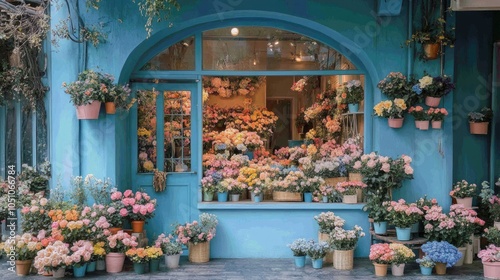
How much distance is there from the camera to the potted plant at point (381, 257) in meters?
9.00

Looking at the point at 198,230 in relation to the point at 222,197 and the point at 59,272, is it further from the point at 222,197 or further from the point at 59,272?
the point at 59,272

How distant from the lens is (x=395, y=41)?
401 inches

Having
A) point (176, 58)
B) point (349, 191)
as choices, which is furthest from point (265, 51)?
point (349, 191)

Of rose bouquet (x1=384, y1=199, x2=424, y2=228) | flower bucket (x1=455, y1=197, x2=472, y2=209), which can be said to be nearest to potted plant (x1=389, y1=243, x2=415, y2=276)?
rose bouquet (x1=384, y1=199, x2=424, y2=228)

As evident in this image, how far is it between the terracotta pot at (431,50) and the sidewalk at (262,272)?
3.28 metres

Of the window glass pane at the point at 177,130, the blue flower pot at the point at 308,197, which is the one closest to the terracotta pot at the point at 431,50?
the blue flower pot at the point at 308,197

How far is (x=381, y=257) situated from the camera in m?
9.02

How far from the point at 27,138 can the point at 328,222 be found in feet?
17.2

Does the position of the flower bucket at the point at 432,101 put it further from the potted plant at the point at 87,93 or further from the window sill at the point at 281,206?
the potted plant at the point at 87,93

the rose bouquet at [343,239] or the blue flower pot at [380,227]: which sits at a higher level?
the blue flower pot at [380,227]

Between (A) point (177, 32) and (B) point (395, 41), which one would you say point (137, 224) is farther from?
(B) point (395, 41)

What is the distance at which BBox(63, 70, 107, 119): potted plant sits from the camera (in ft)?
31.0

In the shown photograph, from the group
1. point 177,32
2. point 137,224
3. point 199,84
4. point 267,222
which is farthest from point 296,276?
point 177,32

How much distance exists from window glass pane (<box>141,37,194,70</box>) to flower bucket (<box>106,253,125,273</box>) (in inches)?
126
